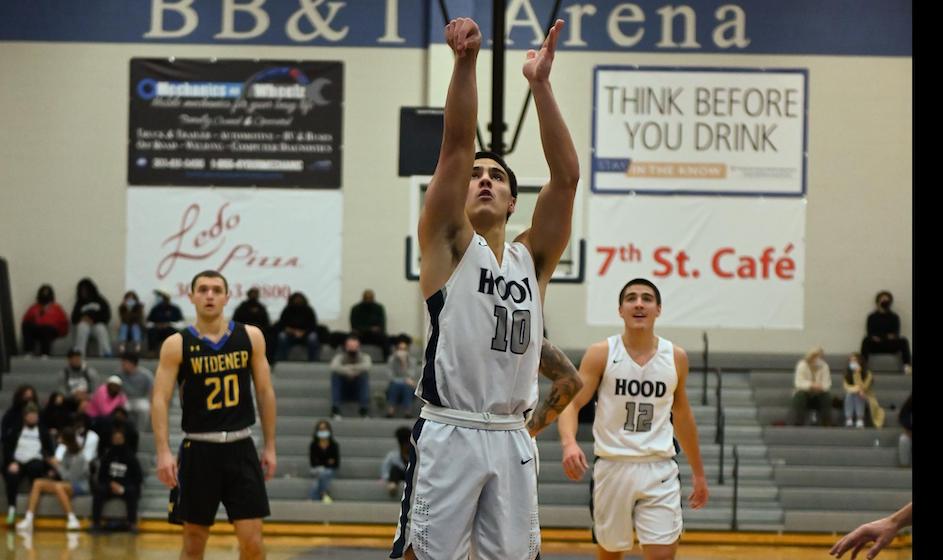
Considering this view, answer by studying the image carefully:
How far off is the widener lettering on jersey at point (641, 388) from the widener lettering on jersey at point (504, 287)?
3056mm

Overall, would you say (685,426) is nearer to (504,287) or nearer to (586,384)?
(586,384)

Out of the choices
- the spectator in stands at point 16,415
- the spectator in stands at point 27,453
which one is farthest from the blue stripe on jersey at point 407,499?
the spectator in stands at point 16,415

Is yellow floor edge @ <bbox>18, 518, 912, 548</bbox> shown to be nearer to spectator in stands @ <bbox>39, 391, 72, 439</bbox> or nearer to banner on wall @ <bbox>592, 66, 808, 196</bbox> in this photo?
spectator in stands @ <bbox>39, 391, 72, 439</bbox>

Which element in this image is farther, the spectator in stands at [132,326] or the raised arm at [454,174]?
the spectator in stands at [132,326]

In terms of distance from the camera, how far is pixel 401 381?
1808cm

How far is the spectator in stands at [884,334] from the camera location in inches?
786

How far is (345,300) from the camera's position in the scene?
20.8 meters

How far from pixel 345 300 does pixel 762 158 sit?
7232mm

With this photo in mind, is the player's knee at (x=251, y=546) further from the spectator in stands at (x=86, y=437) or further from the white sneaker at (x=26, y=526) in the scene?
the spectator in stands at (x=86, y=437)

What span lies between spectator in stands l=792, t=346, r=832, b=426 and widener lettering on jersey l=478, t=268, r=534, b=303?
48.5 ft

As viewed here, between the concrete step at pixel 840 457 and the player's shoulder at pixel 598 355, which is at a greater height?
the player's shoulder at pixel 598 355

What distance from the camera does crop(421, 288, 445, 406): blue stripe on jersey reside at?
427 cm

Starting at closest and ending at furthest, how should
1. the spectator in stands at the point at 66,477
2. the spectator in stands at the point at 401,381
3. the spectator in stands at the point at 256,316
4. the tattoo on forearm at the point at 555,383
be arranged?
1. the tattoo on forearm at the point at 555,383
2. the spectator in stands at the point at 66,477
3. the spectator in stands at the point at 401,381
4. the spectator in stands at the point at 256,316

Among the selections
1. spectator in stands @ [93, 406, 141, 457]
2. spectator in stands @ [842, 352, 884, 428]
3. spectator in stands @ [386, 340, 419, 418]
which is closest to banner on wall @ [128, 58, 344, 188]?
spectator in stands @ [386, 340, 419, 418]
